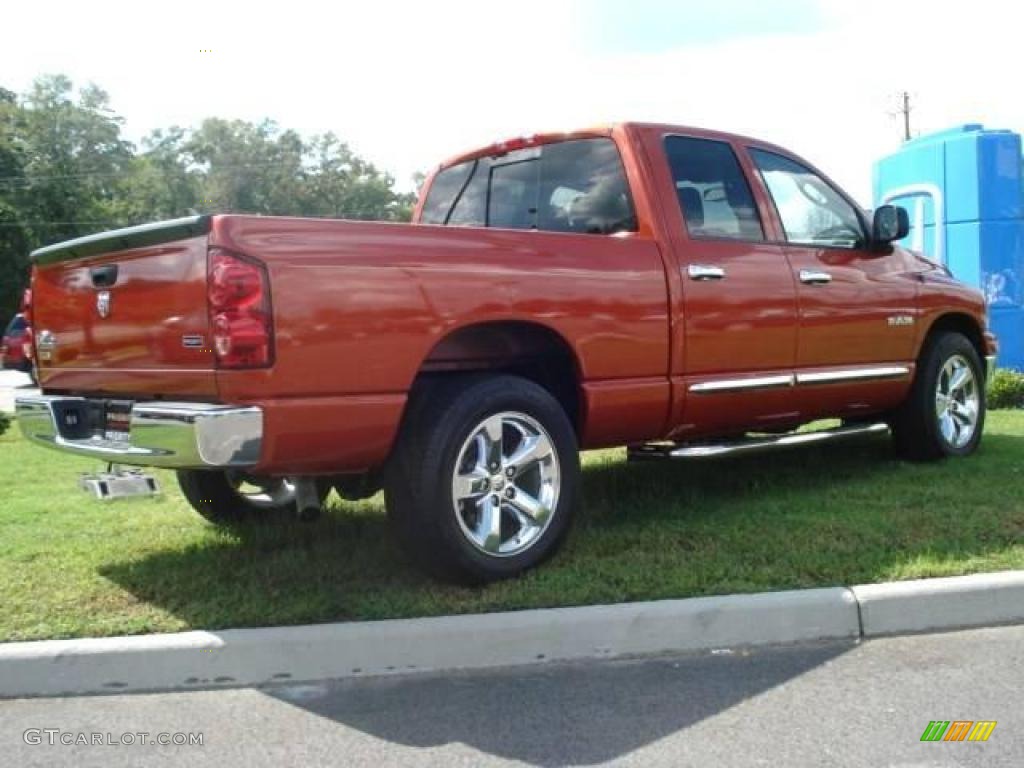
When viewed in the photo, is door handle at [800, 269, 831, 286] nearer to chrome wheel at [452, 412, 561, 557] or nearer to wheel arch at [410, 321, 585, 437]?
wheel arch at [410, 321, 585, 437]

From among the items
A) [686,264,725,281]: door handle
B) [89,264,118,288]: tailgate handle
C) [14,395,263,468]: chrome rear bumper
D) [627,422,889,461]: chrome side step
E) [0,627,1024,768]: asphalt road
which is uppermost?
[89,264,118,288]: tailgate handle

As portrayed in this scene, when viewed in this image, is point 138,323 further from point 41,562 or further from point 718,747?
point 718,747

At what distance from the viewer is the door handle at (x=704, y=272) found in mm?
4910

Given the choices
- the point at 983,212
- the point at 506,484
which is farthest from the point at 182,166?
the point at 506,484

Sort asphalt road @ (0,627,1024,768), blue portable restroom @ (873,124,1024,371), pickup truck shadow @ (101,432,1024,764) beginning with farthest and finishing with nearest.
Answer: blue portable restroom @ (873,124,1024,371)
pickup truck shadow @ (101,432,1024,764)
asphalt road @ (0,627,1024,768)

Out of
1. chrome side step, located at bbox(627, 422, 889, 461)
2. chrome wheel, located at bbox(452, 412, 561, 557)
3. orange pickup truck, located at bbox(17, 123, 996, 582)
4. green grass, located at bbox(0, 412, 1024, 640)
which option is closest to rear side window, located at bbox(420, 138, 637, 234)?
orange pickup truck, located at bbox(17, 123, 996, 582)

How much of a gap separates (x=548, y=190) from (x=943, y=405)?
3077 millimetres

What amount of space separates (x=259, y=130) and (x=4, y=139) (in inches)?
855

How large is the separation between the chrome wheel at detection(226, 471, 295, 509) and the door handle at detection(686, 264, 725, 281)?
215cm

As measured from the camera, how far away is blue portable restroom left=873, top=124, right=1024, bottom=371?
34.5 feet

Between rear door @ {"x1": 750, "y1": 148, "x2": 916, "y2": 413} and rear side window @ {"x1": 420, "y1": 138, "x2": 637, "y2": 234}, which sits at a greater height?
rear side window @ {"x1": 420, "y1": 138, "x2": 637, "y2": 234}

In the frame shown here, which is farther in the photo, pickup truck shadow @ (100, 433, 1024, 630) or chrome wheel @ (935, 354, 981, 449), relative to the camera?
chrome wheel @ (935, 354, 981, 449)

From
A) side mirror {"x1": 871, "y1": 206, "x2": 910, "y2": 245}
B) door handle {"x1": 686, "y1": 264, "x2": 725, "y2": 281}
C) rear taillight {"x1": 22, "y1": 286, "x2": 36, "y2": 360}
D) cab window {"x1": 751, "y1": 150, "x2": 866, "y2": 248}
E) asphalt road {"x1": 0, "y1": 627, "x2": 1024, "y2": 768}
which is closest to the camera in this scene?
asphalt road {"x1": 0, "y1": 627, "x2": 1024, "y2": 768}

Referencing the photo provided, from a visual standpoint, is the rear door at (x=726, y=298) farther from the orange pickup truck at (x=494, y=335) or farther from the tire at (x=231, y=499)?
the tire at (x=231, y=499)
